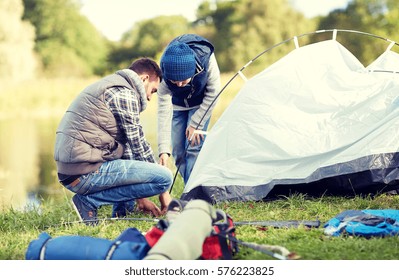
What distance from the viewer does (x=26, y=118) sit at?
1595cm

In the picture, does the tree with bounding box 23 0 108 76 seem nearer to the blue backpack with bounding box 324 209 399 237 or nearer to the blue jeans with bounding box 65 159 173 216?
the blue jeans with bounding box 65 159 173 216

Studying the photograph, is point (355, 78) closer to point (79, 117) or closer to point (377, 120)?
point (377, 120)

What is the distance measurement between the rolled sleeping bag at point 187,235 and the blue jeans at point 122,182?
1.14 meters

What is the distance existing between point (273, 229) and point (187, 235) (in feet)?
3.32

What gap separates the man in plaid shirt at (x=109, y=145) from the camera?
3715 mm

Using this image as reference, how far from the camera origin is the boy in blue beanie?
4.05 meters

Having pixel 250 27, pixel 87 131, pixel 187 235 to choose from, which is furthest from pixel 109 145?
pixel 250 27

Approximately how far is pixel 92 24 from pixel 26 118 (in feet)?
29.6

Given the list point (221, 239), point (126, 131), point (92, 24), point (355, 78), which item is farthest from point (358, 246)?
point (92, 24)

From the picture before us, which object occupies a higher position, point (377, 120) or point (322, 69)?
point (322, 69)

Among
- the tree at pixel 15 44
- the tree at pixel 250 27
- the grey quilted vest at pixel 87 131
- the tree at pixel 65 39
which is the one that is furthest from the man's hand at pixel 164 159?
the tree at pixel 65 39

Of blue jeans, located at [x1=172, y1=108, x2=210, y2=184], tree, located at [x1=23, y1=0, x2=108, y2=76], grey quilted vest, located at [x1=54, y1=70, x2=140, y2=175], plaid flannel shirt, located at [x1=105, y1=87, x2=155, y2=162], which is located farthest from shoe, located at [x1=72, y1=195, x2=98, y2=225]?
tree, located at [x1=23, y1=0, x2=108, y2=76]

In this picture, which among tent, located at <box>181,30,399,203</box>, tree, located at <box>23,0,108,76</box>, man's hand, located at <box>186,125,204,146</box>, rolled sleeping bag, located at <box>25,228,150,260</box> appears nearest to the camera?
rolled sleeping bag, located at <box>25,228,150,260</box>

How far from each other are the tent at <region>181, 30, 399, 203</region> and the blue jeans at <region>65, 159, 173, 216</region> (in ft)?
1.38
